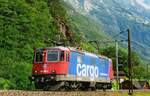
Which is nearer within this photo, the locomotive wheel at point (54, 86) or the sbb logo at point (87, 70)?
the locomotive wheel at point (54, 86)

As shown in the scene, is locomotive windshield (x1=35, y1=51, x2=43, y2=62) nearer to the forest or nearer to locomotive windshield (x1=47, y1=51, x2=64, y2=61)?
locomotive windshield (x1=47, y1=51, x2=64, y2=61)

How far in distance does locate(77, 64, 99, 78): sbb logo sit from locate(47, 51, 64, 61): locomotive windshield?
→ 3.39m

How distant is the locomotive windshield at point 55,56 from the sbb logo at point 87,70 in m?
3.39

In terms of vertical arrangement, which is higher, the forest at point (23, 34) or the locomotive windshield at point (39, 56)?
the forest at point (23, 34)

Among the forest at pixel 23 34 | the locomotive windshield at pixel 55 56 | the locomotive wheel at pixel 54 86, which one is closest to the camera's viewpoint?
the locomotive wheel at pixel 54 86

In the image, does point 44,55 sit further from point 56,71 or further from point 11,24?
point 11,24

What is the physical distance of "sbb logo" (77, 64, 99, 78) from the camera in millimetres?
41706

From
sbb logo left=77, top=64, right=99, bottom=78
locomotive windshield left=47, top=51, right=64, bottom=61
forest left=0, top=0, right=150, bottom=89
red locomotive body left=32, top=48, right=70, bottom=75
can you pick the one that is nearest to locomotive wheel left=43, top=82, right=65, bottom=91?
red locomotive body left=32, top=48, right=70, bottom=75

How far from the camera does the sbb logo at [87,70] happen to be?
4171 cm

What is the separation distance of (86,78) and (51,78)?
706 cm

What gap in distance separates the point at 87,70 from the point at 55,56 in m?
6.28

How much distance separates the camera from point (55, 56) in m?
38.7

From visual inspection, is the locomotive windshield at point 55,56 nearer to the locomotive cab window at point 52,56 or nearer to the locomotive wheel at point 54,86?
the locomotive cab window at point 52,56

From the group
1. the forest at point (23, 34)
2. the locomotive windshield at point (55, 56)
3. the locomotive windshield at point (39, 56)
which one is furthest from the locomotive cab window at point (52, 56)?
the forest at point (23, 34)
